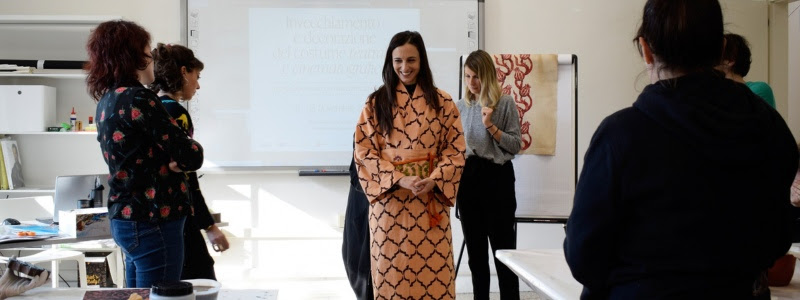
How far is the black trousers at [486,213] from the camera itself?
3.41m

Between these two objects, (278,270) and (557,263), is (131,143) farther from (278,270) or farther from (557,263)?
(278,270)

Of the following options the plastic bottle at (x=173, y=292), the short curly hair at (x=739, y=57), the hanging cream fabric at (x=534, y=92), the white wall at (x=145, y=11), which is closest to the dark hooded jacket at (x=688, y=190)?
the plastic bottle at (x=173, y=292)

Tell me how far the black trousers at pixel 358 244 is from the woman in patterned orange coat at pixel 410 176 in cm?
30

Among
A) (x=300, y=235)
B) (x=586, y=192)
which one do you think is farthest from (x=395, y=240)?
(x=300, y=235)

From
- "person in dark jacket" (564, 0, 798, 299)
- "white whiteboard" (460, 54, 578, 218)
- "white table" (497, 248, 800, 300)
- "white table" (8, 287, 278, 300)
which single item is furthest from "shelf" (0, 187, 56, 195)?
"person in dark jacket" (564, 0, 798, 299)

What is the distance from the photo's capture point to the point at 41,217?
13.2ft

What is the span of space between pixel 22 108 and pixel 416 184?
2.84 metres

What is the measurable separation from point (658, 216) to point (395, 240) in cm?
169

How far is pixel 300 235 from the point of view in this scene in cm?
458

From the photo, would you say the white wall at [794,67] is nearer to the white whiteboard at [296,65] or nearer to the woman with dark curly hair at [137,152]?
the white whiteboard at [296,65]

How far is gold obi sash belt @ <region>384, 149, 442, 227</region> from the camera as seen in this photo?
2.72 meters

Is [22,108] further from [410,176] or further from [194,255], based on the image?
[410,176]

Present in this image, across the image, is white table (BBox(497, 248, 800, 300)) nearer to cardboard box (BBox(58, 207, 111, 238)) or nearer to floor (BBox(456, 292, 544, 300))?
cardboard box (BBox(58, 207, 111, 238))

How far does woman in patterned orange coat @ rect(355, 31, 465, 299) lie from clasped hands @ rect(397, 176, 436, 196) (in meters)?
0.03
